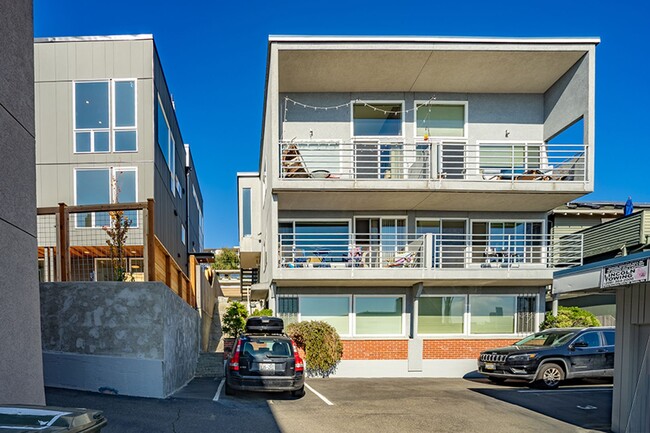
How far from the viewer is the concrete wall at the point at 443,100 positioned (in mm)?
14164

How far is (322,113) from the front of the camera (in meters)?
Result: 14.3

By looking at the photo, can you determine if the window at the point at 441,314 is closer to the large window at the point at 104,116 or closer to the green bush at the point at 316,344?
the green bush at the point at 316,344

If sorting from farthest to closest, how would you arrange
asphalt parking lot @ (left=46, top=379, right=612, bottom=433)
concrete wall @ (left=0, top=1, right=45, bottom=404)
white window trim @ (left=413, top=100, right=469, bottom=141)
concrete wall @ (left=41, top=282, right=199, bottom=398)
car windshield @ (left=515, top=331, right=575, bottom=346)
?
white window trim @ (left=413, top=100, right=469, bottom=141) → car windshield @ (left=515, top=331, right=575, bottom=346) → concrete wall @ (left=41, top=282, right=199, bottom=398) → asphalt parking lot @ (left=46, top=379, right=612, bottom=433) → concrete wall @ (left=0, top=1, right=45, bottom=404)

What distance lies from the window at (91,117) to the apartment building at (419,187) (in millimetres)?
6686

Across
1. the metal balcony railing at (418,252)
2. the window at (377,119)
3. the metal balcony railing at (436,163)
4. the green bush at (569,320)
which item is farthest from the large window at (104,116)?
the green bush at (569,320)

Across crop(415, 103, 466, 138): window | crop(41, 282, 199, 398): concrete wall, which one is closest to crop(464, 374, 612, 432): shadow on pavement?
crop(41, 282, 199, 398): concrete wall

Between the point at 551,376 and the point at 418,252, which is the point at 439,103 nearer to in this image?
the point at 418,252

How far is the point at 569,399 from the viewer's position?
363 inches

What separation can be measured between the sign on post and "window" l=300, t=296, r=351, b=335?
27.7 ft

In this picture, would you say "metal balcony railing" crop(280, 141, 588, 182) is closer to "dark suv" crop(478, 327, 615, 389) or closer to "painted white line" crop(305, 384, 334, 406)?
"dark suv" crop(478, 327, 615, 389)

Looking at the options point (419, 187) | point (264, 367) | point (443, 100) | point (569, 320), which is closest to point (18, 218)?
point (264, 367)

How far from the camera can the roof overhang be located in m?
12.3

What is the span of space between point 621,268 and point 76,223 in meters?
14.3

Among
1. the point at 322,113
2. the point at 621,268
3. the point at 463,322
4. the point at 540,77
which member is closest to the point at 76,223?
the point at 322,113
